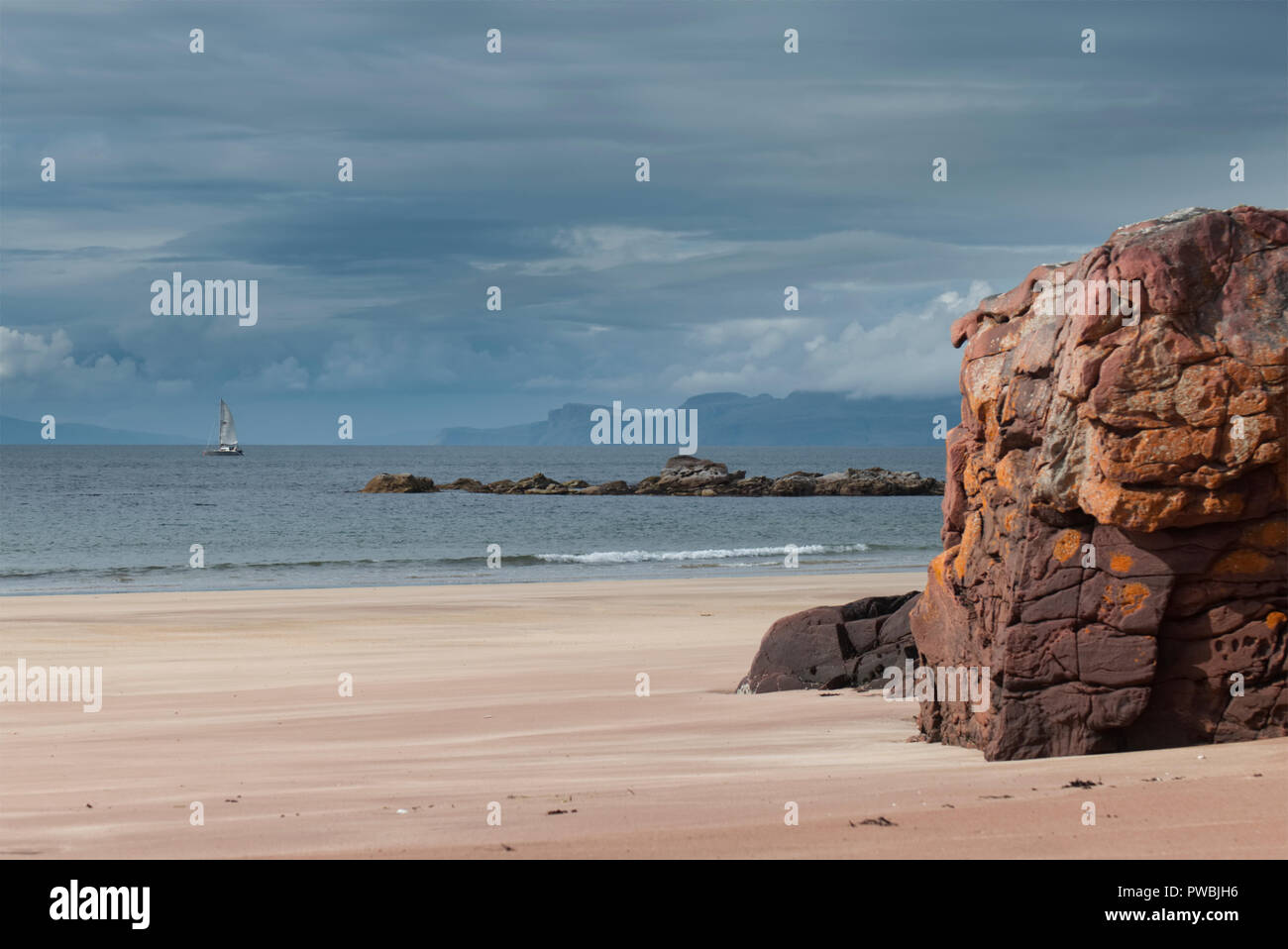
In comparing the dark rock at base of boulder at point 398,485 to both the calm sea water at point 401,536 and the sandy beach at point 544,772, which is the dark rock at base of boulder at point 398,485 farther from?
the sandy beach at point 544,772

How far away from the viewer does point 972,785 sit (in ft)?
24.3

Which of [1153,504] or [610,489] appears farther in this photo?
[610,489]

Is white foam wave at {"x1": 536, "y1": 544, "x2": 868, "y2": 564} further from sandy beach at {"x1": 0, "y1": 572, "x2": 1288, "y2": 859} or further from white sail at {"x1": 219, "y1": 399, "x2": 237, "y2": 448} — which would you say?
white sail at {"x1": 219, "y1": 399, "x2": 237, "y2": 448}

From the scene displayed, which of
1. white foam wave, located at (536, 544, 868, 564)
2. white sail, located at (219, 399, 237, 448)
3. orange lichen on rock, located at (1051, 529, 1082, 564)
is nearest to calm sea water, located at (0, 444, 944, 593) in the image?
white foam wave, located at (536, 544, 868, 564)

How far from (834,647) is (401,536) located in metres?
45.6

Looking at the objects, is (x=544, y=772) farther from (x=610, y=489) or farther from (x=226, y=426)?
(x=226, y=426)

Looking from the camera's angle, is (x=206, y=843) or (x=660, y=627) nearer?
(x=206, y=843)

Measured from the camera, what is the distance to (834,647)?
1369 cm

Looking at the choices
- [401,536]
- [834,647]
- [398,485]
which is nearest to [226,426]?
[398,485]

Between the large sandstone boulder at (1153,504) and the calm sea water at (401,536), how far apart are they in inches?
1152

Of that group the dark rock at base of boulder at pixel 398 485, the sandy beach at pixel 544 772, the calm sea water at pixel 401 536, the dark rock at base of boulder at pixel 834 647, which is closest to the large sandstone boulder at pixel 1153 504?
the sandy beach at pixel 544 772

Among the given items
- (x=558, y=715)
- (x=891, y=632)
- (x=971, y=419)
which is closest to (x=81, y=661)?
(x=558, y=715)
